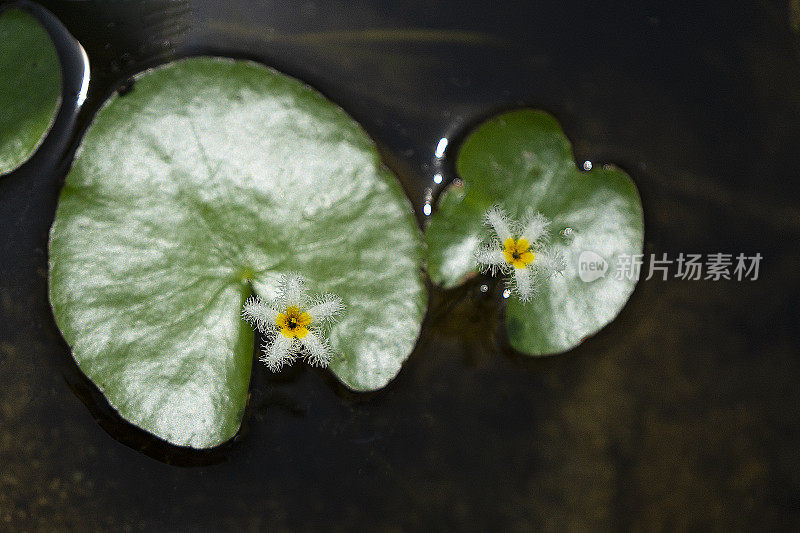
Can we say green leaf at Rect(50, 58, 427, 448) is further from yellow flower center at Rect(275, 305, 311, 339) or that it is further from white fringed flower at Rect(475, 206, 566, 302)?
white fringed flower at Rect(475, 206, 566, 302)

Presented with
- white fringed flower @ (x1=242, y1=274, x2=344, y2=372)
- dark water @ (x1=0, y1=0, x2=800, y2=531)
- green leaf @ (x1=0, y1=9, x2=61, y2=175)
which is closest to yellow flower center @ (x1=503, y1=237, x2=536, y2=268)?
dark water @ (x1=0, y1=0, x2=800, y2=531)

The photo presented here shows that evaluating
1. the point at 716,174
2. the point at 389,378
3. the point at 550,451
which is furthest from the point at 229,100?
the point at 716,174

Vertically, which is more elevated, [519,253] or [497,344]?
[519,253]

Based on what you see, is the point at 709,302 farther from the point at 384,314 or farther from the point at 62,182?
the point at 62,182

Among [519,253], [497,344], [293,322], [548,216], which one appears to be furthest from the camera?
[497,344]

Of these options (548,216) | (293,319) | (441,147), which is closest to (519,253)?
(548,216)

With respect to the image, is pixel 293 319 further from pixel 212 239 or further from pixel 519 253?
pixel 519 253

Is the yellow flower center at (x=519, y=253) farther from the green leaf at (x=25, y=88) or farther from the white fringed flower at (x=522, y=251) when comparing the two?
the green leaf at (x=25, y=88)
